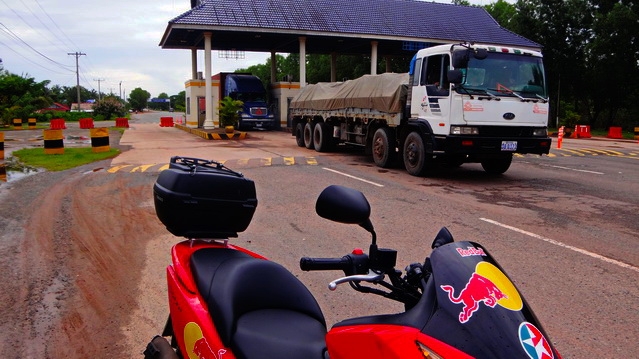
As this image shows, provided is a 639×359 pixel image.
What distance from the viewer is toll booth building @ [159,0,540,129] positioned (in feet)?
95.8

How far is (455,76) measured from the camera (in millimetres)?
10172

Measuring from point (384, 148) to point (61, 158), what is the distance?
939 centimetres

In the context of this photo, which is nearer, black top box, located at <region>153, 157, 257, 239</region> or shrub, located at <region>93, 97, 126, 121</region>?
black top box, located at <region>153, 157, 257, 239</region>

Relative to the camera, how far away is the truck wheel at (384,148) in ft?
42.8

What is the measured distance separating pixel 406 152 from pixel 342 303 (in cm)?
819

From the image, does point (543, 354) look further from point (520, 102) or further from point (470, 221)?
point (520, 102)

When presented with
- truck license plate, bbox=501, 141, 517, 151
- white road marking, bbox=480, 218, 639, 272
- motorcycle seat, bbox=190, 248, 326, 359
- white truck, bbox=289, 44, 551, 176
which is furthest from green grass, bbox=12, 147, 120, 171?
motorcycle seat, bbox=190, 248, 326, 359

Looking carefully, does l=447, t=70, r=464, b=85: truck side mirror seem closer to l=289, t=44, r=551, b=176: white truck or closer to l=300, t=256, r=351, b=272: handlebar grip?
l=289, t=44, r=551, b=176: white truck

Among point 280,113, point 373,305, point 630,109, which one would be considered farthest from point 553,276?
point 630,109

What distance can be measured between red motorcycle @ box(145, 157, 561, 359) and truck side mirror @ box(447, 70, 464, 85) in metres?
7.70

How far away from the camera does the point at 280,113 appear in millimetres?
35062

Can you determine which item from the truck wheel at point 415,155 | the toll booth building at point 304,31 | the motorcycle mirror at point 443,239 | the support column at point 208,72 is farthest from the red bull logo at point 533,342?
the support column at point 208,72

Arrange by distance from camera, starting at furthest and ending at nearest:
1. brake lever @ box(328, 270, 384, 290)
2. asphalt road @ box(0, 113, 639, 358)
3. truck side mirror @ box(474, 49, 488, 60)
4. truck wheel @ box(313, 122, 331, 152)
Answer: truck wheel @ box(313, 122, 331, 152)
truck side mirror @ box(474, 49, 488, 60)
asphalt road @ box(0, 113, 639, 358)
brake lever @ box(328, 270, 384, 290)

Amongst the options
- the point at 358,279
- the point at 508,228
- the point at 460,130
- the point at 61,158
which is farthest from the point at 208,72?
the point at 358,279
